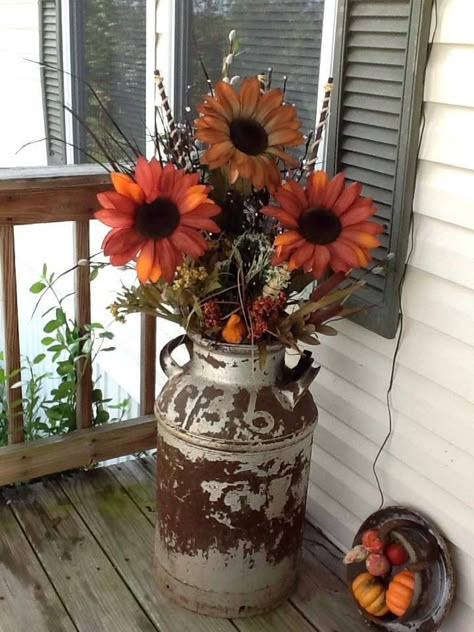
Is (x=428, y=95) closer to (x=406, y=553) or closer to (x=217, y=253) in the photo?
(x=217, y=253)

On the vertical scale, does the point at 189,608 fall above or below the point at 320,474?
below

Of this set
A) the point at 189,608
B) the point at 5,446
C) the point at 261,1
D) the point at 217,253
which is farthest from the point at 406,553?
the point at 261,1

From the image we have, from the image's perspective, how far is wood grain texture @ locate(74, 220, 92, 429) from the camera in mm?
2227

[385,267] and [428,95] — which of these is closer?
[428,95]

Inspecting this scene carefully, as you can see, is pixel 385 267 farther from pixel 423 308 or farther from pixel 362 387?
pixel 362 387

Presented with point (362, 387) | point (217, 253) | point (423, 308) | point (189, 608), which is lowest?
point (189, 608)

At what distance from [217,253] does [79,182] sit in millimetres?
640

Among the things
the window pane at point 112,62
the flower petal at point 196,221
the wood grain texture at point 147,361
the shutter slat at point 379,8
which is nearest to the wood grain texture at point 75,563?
the wood grain texture at point 147,361

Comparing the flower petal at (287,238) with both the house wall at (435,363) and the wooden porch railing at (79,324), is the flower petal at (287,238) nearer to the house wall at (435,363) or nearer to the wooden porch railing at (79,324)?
the house wall at (435,363)

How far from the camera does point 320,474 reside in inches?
88.7

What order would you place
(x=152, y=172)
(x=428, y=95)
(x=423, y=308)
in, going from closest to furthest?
(x=152, y=172)
(x=428, y=95)
(x=423, y=308)

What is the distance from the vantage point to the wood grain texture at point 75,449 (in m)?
2.32

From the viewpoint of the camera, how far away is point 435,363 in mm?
1771

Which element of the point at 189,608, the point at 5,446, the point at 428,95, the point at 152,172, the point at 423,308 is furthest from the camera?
the point at 5,446
